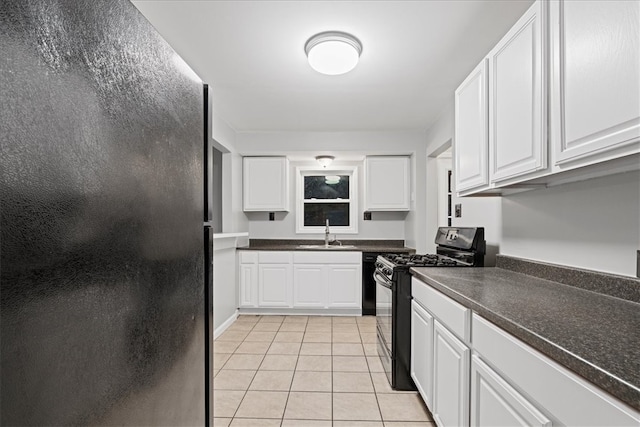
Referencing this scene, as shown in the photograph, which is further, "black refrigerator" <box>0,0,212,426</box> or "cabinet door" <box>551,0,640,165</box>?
"cabinet door" <box>551,0,640,165</box>

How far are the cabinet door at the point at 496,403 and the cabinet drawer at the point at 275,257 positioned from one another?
2915 mm

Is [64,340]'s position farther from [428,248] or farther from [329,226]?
[329,226]

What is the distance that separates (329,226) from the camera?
4.89 m

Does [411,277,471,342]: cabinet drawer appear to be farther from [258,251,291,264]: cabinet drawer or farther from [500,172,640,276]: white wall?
[258,251,291,264]: cabinet drawer

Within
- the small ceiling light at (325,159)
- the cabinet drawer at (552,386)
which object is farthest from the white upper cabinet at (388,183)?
the cabinet drawer at (552,386)

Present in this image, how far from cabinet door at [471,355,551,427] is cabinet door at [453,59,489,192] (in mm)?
1009

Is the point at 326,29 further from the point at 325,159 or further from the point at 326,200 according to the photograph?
the point at 326,200

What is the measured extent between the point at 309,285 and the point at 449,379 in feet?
8.59

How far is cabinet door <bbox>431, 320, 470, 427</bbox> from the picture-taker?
4.48 feet

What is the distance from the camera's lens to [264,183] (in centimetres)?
437

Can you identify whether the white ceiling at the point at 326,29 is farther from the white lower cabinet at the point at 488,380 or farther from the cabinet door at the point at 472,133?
the white lower cabinet at the point at 488,380

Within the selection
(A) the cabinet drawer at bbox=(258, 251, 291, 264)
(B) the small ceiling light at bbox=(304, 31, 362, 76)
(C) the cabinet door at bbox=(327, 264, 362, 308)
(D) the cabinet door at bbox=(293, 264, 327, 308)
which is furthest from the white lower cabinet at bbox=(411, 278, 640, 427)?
(A) the cabinet drawer at bbox=(258, 251, 291, 264)

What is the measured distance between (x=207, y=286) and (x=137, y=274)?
34 cm

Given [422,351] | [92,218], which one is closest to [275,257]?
[422,351]
